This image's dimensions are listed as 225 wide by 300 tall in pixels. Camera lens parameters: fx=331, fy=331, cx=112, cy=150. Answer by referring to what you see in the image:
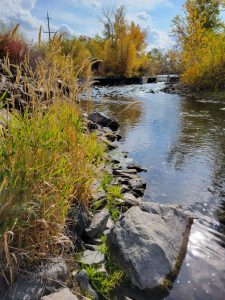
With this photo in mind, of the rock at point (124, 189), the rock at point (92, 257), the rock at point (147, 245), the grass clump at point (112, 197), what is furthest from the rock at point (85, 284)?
the rock at point (124, 189)

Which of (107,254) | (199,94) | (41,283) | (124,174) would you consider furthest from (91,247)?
(199,94)

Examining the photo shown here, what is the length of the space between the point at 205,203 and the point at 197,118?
24.6 ft

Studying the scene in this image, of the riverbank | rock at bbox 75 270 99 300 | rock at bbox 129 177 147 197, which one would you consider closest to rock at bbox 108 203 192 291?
rock at bbox 75 270 99 300

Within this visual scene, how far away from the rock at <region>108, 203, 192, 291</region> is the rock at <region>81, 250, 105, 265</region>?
0.63 ft

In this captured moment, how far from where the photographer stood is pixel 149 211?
12.7 feet

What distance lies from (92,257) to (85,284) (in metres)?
0.39

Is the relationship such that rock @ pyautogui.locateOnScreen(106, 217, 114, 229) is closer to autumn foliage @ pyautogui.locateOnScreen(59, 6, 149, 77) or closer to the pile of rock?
the pile of rock

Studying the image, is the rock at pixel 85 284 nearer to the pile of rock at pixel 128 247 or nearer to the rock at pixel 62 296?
the pile of rock at pixel 128 247

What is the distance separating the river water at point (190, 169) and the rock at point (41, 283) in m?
1.07

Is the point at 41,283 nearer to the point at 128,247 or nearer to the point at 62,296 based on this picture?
the point at 62,296

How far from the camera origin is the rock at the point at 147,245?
2977mm

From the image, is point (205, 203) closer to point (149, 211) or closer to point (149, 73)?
point (149, 211)

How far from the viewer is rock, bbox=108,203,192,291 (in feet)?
9.77

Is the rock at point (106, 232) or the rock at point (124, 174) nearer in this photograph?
the rock at point (106, 232)
